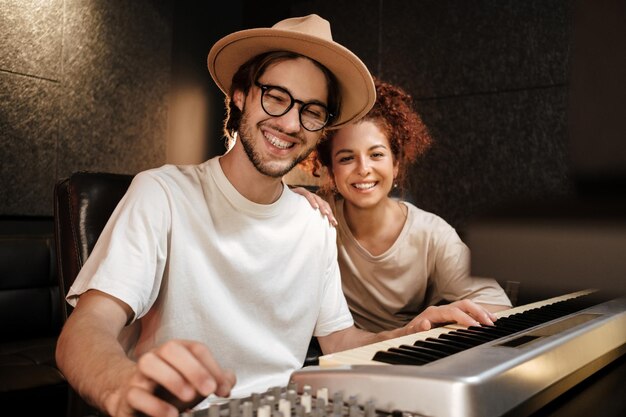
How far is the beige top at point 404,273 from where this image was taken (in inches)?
74.8

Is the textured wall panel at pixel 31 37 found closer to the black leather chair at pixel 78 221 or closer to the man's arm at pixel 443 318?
the black leather chair at pixel 78 221

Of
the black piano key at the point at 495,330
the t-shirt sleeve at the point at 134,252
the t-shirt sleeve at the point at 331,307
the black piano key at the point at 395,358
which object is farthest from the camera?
the t-shirt sleeve at the point at 331,307

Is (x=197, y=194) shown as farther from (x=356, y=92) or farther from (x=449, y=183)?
(x=449, y=183)

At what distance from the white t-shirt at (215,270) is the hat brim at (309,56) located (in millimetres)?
340

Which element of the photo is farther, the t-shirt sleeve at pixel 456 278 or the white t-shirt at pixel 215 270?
the t-shirt sleeve at pixel 456 278

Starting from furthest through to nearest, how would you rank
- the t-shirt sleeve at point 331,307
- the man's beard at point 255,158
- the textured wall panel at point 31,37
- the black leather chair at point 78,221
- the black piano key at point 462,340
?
the textured wall panel at point 31,37
the t-shirt sleeve at point 331,307
the man's beard at point 255,158
the black leather chair at point 78,221
the black piano key at point 462,340

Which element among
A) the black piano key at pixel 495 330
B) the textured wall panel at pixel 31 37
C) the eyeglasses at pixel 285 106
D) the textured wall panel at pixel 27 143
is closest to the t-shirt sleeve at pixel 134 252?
the eyeglasses at pixel 285 106

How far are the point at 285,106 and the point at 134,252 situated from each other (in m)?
0.58

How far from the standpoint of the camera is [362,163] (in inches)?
75.5

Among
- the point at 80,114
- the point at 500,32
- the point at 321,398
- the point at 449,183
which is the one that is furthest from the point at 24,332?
the point at 500,32

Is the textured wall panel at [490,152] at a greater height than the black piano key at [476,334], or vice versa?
the textured wall panel at [490,152]

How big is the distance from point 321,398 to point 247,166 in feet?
3.14

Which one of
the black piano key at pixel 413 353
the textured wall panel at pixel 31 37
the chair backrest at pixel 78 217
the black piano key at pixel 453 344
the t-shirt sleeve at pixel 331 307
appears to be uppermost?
the textured wall panel at pixel 31 37

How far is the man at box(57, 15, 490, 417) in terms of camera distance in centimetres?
113
